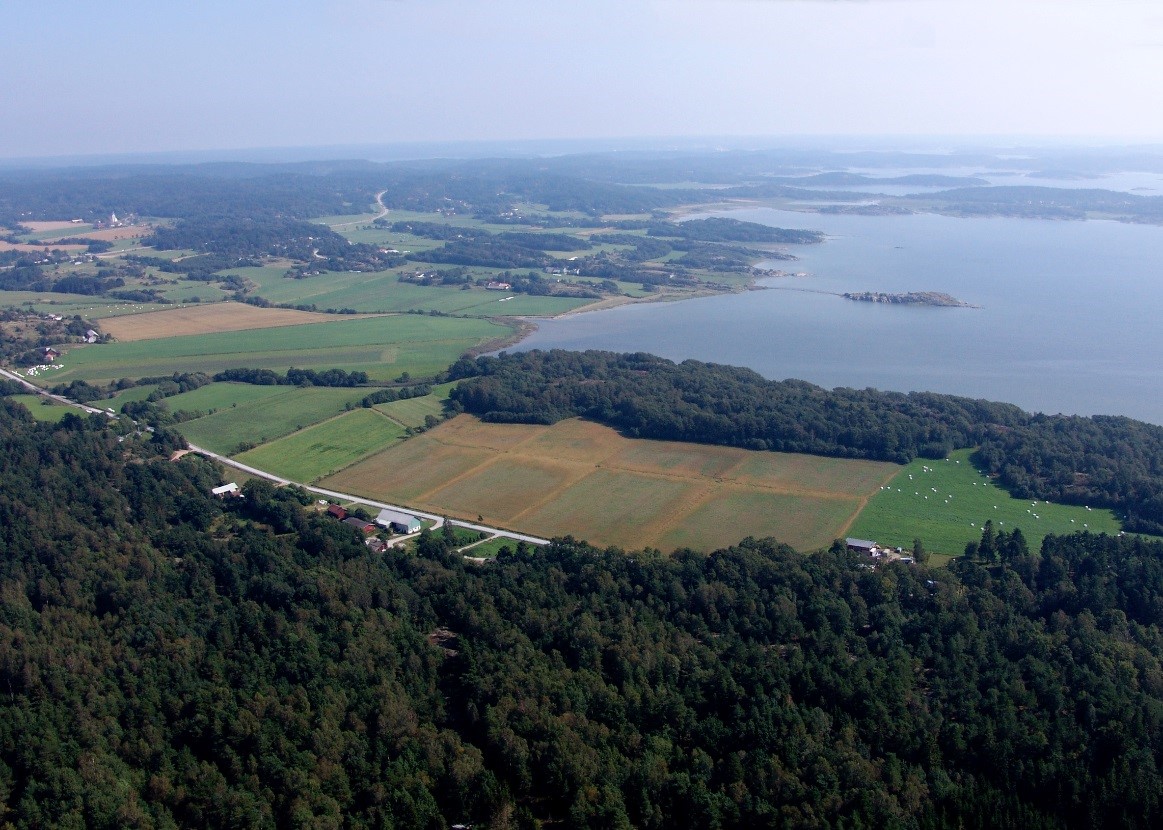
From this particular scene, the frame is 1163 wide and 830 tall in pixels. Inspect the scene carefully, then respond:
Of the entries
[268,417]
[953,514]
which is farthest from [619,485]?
[268,417]

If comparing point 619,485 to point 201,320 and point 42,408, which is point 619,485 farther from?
point 201,320

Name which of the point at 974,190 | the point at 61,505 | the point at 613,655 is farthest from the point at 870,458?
the point at 974,190

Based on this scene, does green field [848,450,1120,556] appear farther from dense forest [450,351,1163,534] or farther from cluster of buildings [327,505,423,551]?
cluster of buildings [327,505,423,551]

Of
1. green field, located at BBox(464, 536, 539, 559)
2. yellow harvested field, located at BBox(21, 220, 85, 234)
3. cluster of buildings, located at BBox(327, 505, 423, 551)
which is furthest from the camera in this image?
yellow harvested field, located at BBox(21, 220, 85, 234)

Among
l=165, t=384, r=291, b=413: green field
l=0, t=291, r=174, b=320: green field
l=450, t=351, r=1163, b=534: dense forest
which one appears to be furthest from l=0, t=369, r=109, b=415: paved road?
l=450, t=351, r=1163, b=534: dense forest

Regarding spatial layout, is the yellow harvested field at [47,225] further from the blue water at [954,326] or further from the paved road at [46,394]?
the blue water at [954,326]

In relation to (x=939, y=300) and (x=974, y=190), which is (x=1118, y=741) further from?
(x=974, y=190)

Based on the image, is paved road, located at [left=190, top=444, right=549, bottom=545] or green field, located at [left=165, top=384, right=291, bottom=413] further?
green field, located at [left=165, top=384, right=291, bottom=413]
